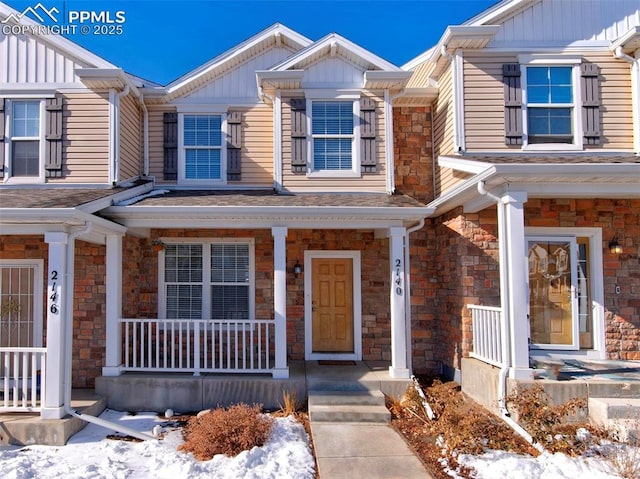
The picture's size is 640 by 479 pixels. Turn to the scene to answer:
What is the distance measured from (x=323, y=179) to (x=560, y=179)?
153 inches

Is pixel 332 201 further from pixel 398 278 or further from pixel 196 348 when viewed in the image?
pixel 196 348

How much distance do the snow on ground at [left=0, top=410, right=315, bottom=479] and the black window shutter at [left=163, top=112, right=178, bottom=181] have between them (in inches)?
185

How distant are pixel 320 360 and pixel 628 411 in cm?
462

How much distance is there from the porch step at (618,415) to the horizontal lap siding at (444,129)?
3691mm

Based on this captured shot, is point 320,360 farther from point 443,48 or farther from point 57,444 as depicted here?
point 443,48

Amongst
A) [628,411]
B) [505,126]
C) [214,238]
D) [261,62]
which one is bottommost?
[628,411]

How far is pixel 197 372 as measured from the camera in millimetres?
6672

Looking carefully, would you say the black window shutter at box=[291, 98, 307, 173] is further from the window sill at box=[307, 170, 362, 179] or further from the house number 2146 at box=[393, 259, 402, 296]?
the house number 2146 at box=[393, 259, 402, 296]

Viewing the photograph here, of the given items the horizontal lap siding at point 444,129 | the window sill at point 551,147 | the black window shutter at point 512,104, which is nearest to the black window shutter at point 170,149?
the horizontal lap siding at point 444,129

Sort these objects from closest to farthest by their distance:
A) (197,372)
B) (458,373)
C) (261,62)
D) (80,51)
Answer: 1. (197,372)
2. (458,373)
3. (80,51)
4. (261,62)

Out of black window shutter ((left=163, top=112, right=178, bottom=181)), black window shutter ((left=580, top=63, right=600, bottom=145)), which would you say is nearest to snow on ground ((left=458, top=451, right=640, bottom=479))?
black window shutter ((left=580, top=63, right=600, bottom=145))

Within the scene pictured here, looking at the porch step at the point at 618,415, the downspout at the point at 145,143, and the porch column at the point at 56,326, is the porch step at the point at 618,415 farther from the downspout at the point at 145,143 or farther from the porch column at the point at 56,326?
the downspout at the point at 145,143

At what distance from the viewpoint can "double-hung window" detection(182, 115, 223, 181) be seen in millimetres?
8500

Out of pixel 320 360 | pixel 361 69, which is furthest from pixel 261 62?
pixel 320 360
